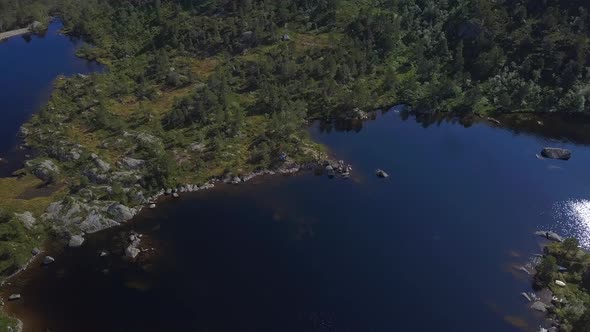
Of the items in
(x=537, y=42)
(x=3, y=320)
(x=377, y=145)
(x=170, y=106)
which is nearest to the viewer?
(x=3, y=320)

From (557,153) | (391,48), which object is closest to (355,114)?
(391,48)

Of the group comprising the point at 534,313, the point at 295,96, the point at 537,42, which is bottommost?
the point at 534,313

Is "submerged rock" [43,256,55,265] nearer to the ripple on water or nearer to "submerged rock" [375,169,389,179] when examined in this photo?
"submerged rock" [375,169,389,179]

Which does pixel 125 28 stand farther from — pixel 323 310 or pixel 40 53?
pixel 323 310

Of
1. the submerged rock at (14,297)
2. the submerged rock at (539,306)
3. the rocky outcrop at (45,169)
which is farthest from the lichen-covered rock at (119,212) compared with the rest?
the submerged rock at (539,306)

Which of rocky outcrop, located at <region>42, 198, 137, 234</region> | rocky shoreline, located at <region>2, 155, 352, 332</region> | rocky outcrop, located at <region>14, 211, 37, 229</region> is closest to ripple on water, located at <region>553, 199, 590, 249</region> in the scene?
rocky shoreline, located at <region>2, 155, 352, 332</region>

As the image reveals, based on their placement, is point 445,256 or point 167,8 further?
point 167,8

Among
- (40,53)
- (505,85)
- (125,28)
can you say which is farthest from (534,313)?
(40,53)
